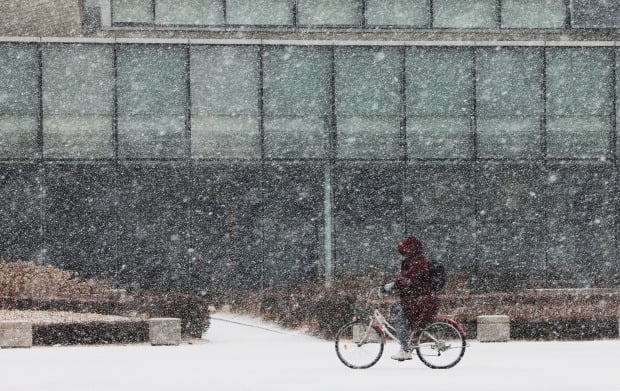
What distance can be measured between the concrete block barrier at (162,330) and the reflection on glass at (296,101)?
1203cm

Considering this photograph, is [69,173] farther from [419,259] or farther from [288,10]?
[419,259]

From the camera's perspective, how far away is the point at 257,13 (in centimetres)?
3067

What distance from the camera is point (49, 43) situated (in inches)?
1175

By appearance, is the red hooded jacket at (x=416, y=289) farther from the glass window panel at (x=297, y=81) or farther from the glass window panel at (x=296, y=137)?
the glass window panel at (x=297, y=81)

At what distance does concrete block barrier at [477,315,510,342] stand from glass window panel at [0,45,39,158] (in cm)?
1465

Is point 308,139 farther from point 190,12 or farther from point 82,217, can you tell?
point 82,217

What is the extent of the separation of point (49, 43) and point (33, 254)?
17.8ft

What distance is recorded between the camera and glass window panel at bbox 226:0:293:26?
3059 cm

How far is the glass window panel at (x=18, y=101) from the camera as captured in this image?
96.3ft

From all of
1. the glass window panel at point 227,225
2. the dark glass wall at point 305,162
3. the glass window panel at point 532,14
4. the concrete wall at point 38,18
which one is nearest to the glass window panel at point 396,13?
the dark glass wall at point 305,162

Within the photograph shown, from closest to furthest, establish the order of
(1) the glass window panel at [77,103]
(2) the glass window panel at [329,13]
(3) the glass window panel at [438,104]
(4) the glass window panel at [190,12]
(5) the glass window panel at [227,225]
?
(1) the glass window panel at [77,103]
(5) the glass window panel at [227,225]
(4) the glass window panel at [190,12]
(3) the glass window panel at [438,104]
(2) the glass window panel at [329,13]

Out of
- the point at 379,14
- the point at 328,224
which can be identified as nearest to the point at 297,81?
the point at 379,14

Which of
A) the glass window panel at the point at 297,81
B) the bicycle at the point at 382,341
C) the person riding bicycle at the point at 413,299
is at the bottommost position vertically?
the bicycle at the point at 382,341

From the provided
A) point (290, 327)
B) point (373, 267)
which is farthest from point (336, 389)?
point (373, 267)
